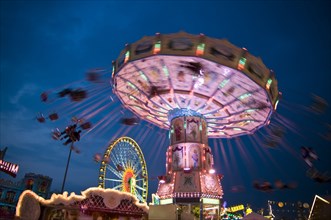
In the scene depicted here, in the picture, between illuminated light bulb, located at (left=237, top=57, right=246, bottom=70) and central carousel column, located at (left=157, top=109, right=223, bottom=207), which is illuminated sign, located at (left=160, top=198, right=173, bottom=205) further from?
illuminated light bulb, located at (left=237, top=57, right=246, bottom=70)

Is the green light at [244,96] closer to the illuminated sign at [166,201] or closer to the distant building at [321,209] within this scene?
the distant building at [321,209]

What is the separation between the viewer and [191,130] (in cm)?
2569

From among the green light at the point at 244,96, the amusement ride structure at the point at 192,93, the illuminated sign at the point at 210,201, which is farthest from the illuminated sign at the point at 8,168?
the green light at the point at 244,96

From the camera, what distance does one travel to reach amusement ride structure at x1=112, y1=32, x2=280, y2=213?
19.0m

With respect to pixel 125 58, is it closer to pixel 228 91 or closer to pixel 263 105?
pixel 228 91

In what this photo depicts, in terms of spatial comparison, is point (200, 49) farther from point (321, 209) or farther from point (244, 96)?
point (321, 209)

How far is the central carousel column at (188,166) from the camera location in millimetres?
23203

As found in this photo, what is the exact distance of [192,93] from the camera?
25312mm

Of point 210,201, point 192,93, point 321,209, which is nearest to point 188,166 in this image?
point 210,201

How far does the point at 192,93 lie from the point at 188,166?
6.45 m

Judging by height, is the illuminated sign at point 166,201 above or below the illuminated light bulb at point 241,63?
below

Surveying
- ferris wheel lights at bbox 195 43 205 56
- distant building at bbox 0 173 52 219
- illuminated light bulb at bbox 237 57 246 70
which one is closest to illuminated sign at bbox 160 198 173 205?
illuminated light bulb at bbox 237 57 246 70

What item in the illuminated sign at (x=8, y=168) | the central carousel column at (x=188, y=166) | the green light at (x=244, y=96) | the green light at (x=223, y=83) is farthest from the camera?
the illuminated sign at (x=8, y=168)

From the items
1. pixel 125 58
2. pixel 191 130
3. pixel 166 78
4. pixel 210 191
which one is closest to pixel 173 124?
pixel 191 130
